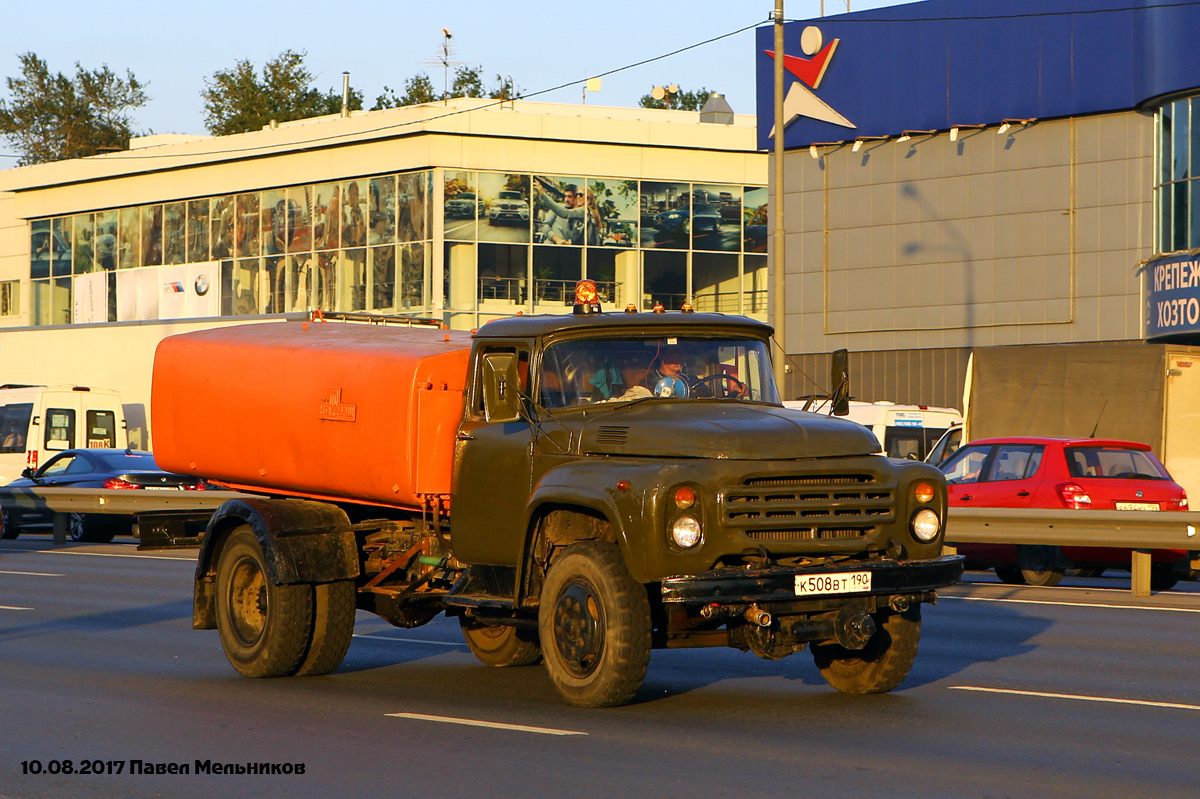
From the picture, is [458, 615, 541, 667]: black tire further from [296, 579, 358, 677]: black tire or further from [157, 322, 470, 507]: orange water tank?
[157, 322, 470, 507]: orange water tank

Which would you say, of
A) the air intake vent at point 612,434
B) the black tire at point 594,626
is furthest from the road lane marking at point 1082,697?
the air intake vent at point 612,434

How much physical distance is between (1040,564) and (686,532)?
462 inches

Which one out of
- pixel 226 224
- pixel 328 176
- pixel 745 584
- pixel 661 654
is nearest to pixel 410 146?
pixel 328 176

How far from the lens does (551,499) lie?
8.98 m

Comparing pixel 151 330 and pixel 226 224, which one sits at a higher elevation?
pixel 226 224

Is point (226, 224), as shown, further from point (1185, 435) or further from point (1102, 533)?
point (1102, 533)

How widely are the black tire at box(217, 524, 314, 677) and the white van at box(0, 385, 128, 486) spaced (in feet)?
76.5

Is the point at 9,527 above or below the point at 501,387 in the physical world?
below

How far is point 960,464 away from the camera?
20.5 m

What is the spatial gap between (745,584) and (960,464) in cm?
1275

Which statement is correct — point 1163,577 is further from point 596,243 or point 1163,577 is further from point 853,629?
point 596,243

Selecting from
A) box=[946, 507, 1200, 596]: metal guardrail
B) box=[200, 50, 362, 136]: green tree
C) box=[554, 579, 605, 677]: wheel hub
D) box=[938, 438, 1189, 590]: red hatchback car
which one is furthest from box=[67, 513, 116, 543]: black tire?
box=[200, 50, 362, 136]: green tree

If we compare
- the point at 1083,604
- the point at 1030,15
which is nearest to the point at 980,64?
the point at 1030,15

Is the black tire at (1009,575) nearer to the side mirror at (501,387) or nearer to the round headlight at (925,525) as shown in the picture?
the round headlight at (925,525)
